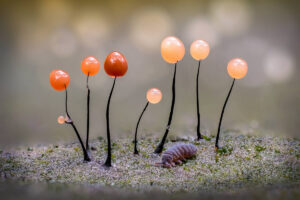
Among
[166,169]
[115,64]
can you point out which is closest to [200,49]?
[115,64]

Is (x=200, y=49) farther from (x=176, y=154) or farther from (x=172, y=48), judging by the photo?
(x=176, y=154)

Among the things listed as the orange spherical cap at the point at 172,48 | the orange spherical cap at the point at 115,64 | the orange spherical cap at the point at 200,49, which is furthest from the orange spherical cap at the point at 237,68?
the orange spherical cap at the point at 115,64

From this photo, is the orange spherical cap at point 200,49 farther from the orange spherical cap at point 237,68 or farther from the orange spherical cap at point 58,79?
the orange spherical cap at point 58,79

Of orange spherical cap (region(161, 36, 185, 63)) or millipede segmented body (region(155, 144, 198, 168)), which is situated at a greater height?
orange spherical cap (region(161, 36, 185, 63))

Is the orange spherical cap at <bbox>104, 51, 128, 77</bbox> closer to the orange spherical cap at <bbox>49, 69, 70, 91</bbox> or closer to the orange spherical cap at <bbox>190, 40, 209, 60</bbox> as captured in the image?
the orange spherical cap at <bbox>49, 69, 70, 91</bbox>

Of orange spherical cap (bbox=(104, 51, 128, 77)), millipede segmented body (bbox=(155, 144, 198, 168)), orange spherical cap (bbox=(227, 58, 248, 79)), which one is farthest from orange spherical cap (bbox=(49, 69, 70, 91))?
orange spherical cap (bbox=(227, 58, 248, 79))

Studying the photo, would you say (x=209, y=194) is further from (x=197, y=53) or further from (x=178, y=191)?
(x=197, y=53)
